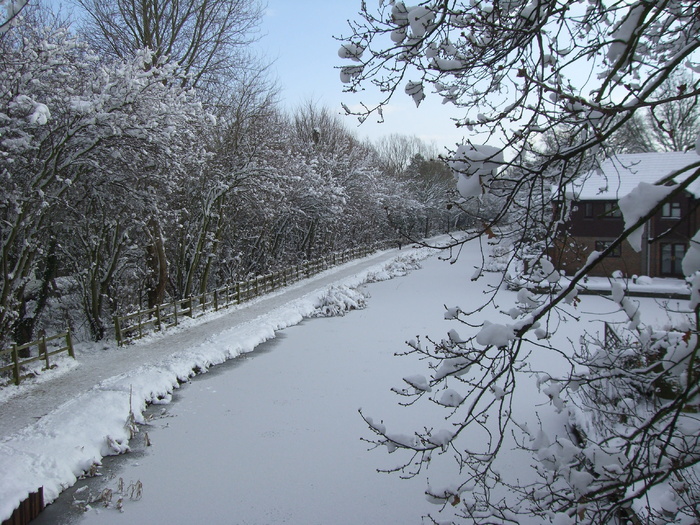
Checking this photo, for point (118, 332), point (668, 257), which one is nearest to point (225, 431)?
point (118, 332)

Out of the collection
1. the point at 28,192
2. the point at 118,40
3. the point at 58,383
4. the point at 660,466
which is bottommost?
the point at 58,383

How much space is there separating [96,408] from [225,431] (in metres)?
2.42

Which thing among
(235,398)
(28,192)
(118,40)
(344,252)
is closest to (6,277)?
(28,192)

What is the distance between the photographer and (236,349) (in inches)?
605

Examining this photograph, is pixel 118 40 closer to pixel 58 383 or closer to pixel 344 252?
pixel 58 383

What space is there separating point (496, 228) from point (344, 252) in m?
36.6

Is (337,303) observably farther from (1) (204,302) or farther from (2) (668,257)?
(2) (668,257)

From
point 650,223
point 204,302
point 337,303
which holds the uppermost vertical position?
point 650,223

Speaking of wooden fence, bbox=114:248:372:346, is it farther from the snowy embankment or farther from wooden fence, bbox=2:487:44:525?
wooden fence, bbox=2:487:44:525

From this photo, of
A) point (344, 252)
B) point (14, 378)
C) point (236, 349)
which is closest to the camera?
point (14, 378)

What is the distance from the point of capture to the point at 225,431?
9844 mm

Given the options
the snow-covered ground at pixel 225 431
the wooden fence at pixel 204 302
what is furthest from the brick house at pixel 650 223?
the wooden fence at pixel 204 302

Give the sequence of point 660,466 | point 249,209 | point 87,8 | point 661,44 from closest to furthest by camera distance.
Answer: point 660,466, point 661,44, point 87,8, point 249,209

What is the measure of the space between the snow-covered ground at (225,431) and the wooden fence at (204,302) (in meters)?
0.69
